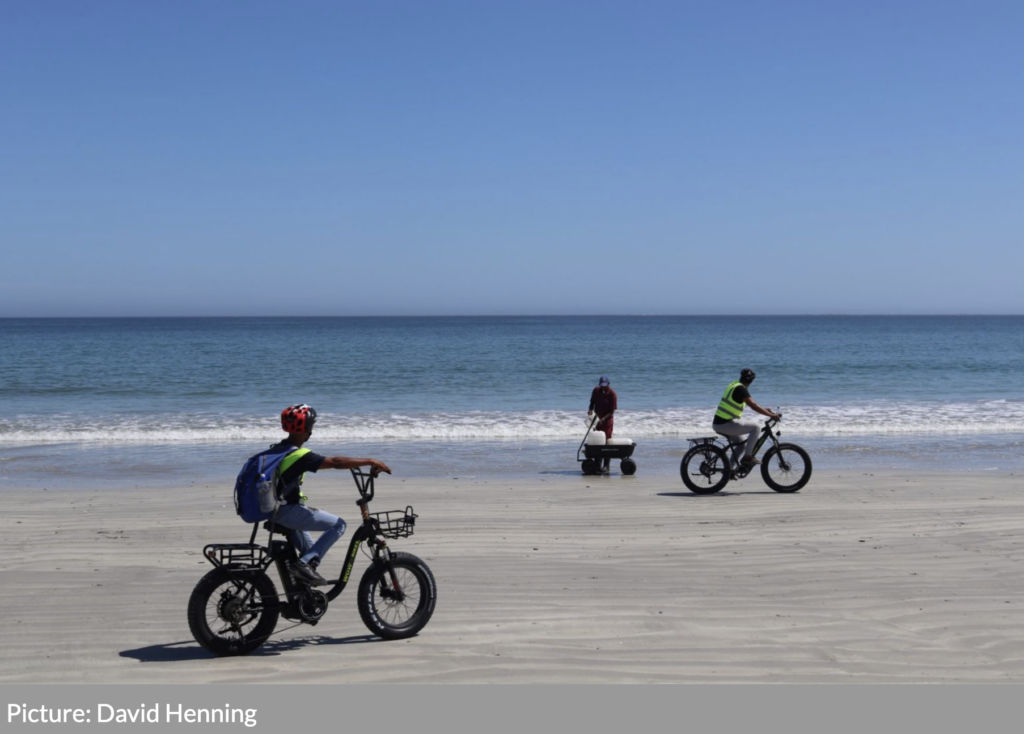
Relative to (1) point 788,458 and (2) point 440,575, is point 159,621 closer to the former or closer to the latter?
(2) point 440,575

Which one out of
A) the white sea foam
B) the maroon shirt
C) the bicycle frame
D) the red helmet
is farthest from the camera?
the white sea foam

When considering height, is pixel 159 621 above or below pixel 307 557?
below

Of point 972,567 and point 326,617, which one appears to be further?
point 972,567

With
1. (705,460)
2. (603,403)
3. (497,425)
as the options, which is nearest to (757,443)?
(705,460)

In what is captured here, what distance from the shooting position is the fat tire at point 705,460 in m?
13.1

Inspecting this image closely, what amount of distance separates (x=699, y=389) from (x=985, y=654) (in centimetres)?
2849

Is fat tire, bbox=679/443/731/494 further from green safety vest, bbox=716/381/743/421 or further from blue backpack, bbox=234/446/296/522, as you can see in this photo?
blue backpack, bbox=234/446/296/522

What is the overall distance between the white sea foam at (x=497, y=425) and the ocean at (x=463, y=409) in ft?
0.23

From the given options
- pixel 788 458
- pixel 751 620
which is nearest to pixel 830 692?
pixel 751 620

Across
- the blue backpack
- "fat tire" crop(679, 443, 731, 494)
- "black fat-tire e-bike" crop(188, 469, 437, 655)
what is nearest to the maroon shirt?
"fat tire" crop(679, 443, 731, 494)

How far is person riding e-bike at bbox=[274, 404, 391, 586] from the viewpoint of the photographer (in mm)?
5906

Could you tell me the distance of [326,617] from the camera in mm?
7098

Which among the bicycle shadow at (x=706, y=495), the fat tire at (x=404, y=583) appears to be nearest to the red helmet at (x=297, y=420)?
the fat tire at (x=404, y=583)

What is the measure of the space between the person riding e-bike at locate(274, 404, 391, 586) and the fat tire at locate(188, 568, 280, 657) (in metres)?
0.23
